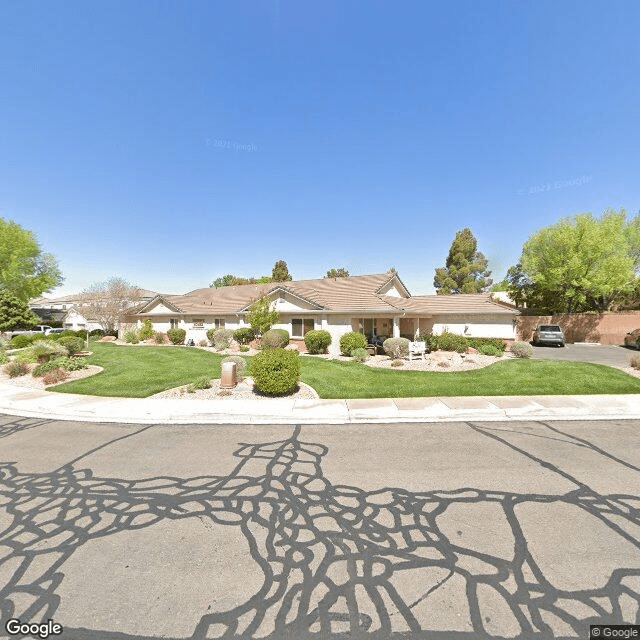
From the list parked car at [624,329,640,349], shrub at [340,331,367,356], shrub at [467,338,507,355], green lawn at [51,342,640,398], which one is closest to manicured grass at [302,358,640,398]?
green lawn at [51,342,640,398]

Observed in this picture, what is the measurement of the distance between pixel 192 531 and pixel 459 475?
4.12m

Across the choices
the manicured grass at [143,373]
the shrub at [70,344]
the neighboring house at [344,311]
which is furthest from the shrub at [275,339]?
the shrub at [70,344]

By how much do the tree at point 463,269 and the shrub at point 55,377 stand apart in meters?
46.3

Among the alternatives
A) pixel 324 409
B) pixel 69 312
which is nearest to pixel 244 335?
pixel 324 409

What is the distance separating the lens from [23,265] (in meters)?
39.2

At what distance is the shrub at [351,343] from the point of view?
59.7 feet

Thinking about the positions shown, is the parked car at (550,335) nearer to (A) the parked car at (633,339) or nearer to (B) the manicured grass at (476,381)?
(A) the parked car at (633,339)

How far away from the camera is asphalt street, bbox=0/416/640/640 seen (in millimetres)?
2670

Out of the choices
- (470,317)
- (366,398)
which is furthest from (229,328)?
(470,317)

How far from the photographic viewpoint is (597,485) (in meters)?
4.62

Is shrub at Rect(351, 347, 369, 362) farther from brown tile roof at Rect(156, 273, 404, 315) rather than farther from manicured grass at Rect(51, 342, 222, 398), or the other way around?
manicured grass at Rect(51, 342, 222, 398)

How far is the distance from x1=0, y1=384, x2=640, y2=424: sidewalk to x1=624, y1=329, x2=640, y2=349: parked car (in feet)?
64.7

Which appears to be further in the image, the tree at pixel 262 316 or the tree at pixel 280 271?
the tree at pixel 280 271

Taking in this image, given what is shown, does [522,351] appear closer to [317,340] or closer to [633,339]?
[317,340]
